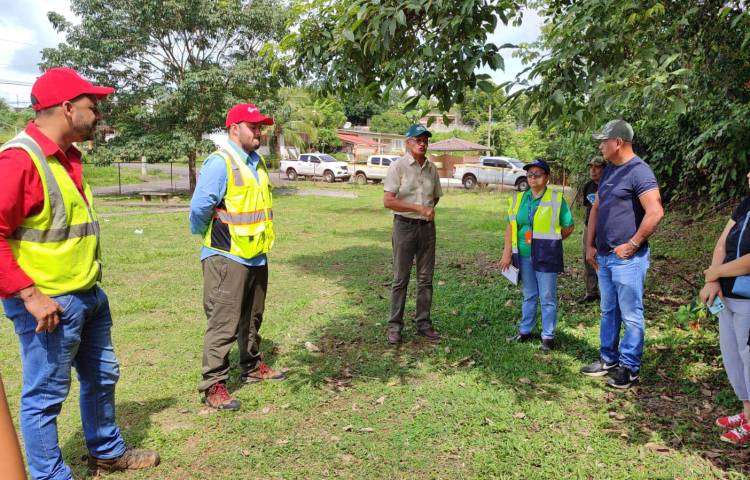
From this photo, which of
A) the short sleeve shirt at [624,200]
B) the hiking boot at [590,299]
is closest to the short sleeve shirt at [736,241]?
the short sleeve shirt at [624,200]

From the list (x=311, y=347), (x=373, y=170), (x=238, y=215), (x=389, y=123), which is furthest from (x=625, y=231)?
(x=389, y=123)

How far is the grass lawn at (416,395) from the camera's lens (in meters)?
3.43

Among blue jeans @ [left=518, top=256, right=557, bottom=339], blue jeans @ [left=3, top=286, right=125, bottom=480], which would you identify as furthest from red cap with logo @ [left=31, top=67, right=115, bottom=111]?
blue jeans @ [left=518, top=256, right=557, bottom=339]

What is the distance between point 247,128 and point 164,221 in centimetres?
1179

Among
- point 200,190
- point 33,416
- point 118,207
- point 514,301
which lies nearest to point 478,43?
point 200,190

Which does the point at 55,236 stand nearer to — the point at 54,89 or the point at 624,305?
the point at 54,89

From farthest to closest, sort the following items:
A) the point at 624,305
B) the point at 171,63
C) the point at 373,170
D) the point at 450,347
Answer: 1. the point at 373,170
2. the point at 171,63
3. the point at 450,347
4. the point at 624,305

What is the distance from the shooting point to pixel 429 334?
560cm

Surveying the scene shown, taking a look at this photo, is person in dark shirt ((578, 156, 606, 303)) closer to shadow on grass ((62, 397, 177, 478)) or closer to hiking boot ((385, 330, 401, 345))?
hiking boot ((385, 330, 401, 345))

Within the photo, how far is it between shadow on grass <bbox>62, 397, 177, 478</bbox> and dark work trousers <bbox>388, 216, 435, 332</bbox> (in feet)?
7.42

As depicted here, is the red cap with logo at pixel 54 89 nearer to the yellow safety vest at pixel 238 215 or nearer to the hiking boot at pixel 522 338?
the yellow safety vest at pixel 238 215

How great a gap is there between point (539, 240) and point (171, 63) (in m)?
20.5

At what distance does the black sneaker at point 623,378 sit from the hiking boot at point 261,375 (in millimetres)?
2722

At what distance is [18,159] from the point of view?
2.61 metres
